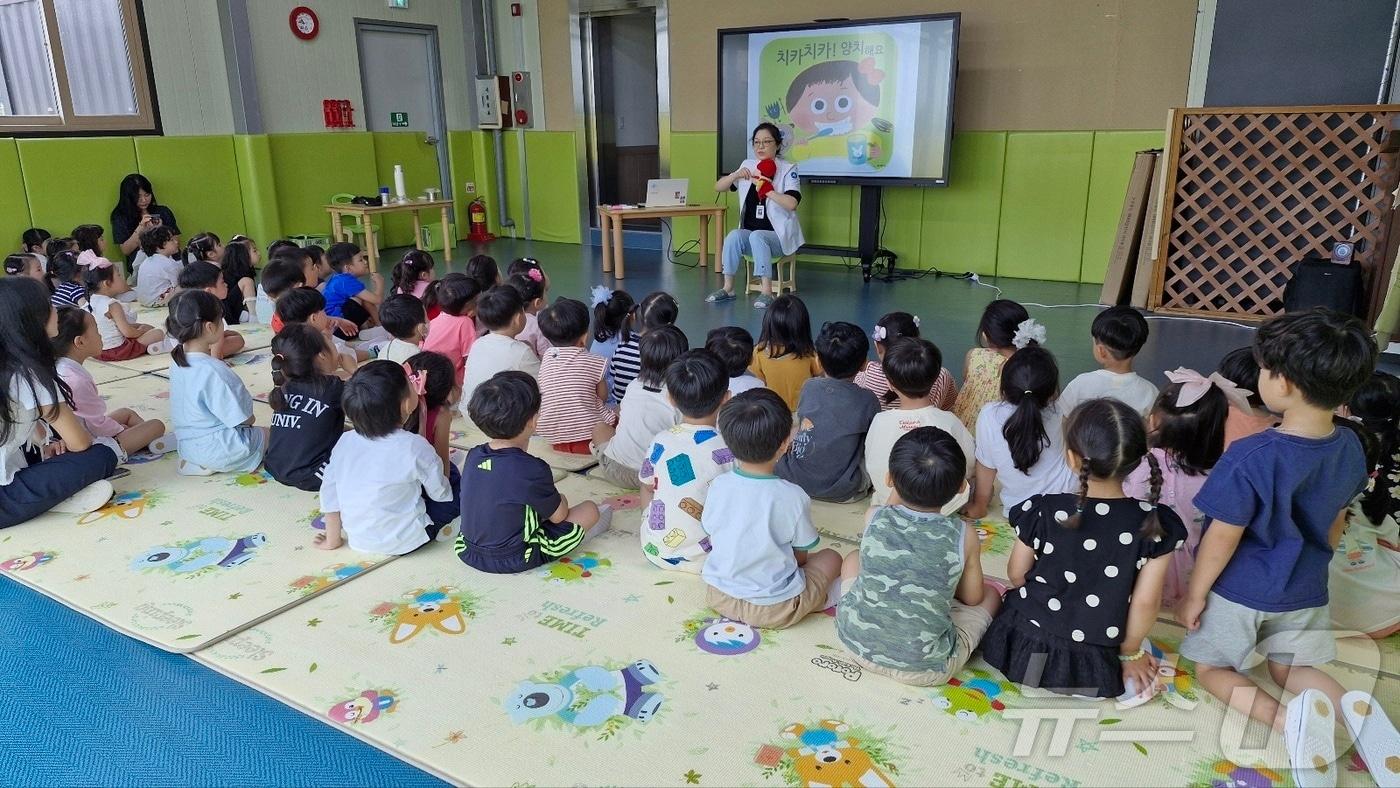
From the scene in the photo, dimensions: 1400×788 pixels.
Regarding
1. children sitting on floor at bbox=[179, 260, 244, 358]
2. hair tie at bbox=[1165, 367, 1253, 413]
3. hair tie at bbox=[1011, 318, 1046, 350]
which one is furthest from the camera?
children sitting on floor at bbox=[179, 260, 244, 358]

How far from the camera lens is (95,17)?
21.0 ft

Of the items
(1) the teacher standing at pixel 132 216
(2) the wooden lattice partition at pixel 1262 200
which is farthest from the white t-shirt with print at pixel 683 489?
(1) the teacher standing at pixel 132 216

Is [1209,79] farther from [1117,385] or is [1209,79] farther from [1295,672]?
[1295,672]

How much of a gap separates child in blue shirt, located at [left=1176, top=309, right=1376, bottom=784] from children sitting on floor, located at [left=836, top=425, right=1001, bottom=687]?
45 cm

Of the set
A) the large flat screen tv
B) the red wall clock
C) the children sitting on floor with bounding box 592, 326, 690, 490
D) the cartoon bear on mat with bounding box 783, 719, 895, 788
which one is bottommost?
the cartoon bear on mat with bounding box 783, 719, 895, 788

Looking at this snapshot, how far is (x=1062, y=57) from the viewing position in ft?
19.5

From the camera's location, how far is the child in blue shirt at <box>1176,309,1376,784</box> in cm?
157

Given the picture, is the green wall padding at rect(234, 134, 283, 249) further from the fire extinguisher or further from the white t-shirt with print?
the white t-shirt with print

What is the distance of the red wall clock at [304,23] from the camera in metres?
7.32

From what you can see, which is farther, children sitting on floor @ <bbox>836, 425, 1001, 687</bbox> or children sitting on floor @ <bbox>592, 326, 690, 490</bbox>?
children sitting on floor @ <bbox>592, 326, 690, 490</bbox>

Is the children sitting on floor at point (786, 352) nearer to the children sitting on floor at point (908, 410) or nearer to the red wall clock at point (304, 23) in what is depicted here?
the children sitting on floor at point (908, 410)

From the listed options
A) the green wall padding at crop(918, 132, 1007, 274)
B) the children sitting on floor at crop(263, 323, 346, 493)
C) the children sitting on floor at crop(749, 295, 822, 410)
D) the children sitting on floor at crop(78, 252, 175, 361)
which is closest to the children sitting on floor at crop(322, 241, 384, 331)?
the children sitting on floor at crop(78, 252, 175, 361)

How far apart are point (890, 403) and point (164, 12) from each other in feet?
21.6

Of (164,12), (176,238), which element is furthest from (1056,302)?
(164,12)
